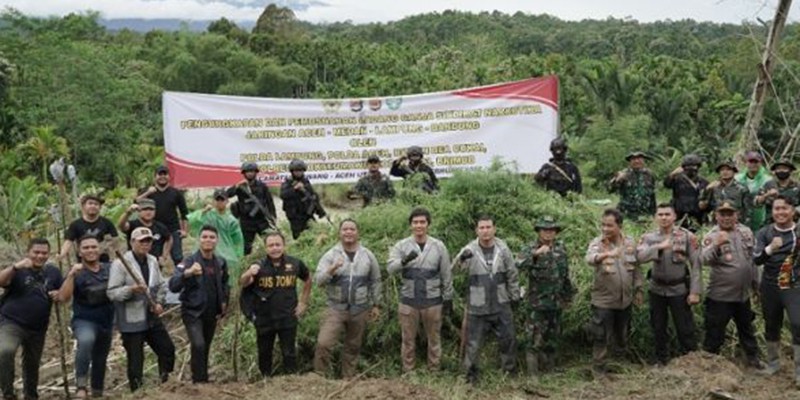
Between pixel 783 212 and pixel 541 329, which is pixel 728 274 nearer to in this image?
pixel 783 212

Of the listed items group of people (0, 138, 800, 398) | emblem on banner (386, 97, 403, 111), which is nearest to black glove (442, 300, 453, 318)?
group of people (0, 138, 800, 398)

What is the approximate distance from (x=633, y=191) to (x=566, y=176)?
73 cm

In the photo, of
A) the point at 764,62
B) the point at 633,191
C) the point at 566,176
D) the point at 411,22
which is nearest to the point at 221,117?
the point at 566,176

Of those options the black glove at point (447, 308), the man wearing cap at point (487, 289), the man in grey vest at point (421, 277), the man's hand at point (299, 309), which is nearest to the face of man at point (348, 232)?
the man in grey vest at point (421, 277)

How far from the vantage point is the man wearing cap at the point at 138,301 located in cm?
650

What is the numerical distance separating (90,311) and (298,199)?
308cm

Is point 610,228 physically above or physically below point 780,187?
below

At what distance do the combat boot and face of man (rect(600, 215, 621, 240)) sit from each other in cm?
163

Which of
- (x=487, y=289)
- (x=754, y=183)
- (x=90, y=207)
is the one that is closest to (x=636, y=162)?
(x=754, y=183)

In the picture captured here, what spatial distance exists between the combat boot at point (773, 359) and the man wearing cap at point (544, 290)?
1.69 metres

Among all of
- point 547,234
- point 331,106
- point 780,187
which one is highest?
point 331,106

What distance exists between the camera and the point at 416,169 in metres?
9.27

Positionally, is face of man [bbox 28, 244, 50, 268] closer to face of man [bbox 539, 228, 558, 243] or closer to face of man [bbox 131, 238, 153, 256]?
face of man [bbox 131, 238, 153, 256]

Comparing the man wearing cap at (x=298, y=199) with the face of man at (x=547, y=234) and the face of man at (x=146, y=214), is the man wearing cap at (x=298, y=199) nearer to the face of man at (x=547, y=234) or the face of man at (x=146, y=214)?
the face of man at (x=146, y=214)
